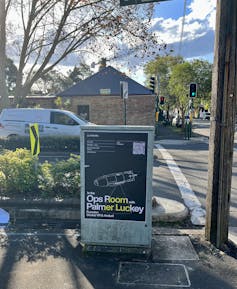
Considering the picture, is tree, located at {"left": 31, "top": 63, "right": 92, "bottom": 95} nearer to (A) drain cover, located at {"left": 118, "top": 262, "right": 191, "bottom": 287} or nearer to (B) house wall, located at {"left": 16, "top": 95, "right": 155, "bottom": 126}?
(B) house wall, located at {"left": 16, "top": 95, "right": 155, "bottom": 126}

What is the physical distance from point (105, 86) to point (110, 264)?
75.7 feet

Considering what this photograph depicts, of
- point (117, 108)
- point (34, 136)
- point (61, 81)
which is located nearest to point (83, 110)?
point (117, 108)

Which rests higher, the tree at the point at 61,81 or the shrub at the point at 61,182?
the tree at the point at 61,81

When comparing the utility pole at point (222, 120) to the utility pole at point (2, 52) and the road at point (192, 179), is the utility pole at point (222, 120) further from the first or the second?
the utility pole at point (2, 52)

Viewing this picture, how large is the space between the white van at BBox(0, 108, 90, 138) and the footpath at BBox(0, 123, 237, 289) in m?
9.51

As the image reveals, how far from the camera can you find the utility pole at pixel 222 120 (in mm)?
3711

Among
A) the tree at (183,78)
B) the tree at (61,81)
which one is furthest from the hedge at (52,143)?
the tree at (61,81)

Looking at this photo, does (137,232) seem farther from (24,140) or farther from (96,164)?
(24,140)

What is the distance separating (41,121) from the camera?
45.7 ft

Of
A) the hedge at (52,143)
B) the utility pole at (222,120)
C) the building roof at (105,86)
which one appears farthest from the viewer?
the building roof at (105,86)

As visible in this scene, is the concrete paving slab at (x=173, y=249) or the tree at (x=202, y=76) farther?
the tree at (x=202, y=76)

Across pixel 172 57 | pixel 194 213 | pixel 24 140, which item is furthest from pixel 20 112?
pixel 172 57

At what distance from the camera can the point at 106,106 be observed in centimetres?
2552

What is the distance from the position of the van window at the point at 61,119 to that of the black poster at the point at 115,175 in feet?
33.1
